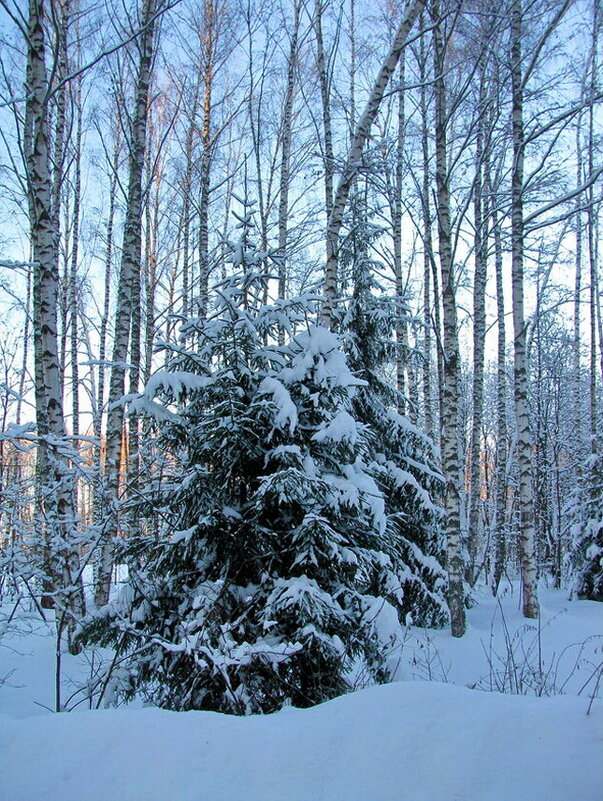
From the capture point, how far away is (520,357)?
8.45m

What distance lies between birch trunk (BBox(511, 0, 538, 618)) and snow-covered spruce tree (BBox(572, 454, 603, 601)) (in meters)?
2.03

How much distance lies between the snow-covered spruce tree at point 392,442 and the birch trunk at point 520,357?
1.37 m

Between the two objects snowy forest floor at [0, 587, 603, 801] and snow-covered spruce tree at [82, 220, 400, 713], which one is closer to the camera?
snowy forest floor at [0, 587, 603, 801]

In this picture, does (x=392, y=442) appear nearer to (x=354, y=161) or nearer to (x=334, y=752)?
(x=354, y=161)

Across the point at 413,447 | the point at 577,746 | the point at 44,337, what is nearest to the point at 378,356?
the point at 413,447

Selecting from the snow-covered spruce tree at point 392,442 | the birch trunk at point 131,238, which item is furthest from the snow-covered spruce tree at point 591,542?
the birch trunk at point 131,238

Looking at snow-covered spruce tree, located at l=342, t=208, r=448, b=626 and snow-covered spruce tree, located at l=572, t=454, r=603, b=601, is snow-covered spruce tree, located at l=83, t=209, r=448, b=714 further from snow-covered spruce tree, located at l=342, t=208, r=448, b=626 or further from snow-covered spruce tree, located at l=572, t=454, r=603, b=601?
snow-covered spruce tree, located at l=572, t=454, r=603, b=601

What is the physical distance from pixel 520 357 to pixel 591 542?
4.23 m

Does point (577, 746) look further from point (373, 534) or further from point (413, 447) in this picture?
point (413, 447)

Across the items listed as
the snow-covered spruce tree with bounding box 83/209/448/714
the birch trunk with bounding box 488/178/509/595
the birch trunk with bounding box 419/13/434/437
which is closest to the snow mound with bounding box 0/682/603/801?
the snow-covered spruce tree with bounding box 83/209/448/714

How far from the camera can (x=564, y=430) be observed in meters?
24.3

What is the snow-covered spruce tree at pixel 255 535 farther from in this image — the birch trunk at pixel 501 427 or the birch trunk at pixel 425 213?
the birch trunk at pixel 501 427

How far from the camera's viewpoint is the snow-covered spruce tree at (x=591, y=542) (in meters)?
9.41

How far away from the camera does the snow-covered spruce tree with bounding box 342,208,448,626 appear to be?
24.7ft
